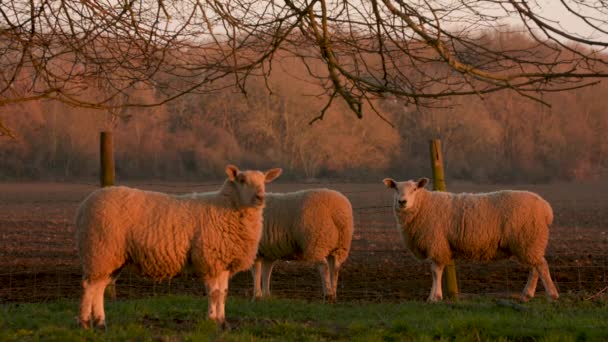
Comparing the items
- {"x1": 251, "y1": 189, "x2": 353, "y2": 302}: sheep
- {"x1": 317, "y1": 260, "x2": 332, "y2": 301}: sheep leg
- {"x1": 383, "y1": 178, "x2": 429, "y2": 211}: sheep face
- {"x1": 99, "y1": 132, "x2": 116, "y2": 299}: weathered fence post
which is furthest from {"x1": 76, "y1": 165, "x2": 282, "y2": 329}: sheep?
{"x1": 383, "y1": 178, "x2": 429, "y2": 211}: sheep face

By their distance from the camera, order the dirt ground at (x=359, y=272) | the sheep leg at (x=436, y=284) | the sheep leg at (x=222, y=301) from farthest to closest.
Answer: the dirt ground at (x=359, y=272)
the sheep leg at (x=436, y=284)
the sheep leg at (x=222, y=301)

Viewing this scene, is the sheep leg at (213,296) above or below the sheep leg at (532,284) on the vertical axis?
above

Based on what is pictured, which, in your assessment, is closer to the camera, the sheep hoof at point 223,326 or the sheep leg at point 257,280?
the sheep hoof at point 223,326

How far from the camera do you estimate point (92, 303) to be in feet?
28.3

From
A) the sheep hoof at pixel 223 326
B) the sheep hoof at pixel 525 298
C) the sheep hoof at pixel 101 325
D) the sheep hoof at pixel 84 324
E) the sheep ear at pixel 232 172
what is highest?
the sheep ear at pixel 232 172

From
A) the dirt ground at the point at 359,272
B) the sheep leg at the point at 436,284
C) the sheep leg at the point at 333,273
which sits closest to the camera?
the sheep leg at the point at 436,284

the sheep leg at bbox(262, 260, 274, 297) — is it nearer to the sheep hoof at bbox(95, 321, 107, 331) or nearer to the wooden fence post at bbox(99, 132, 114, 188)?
the wooden fence post at bbox(99, 132, 114, 188)

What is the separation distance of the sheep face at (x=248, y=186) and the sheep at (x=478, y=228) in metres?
3.95

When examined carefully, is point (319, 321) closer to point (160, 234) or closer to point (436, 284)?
point (160, 234)

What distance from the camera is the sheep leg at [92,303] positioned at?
8469 millimetres

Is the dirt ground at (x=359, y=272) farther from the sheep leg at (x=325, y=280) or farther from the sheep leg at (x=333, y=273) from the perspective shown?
the sheep leg at (x=325, y=280)

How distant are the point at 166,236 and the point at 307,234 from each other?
4.41m

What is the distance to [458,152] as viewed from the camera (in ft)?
228

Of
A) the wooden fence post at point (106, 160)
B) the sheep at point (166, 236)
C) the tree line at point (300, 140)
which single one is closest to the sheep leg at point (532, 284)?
the sheep at point (166, 236)
